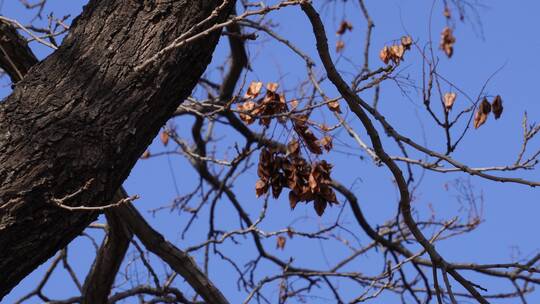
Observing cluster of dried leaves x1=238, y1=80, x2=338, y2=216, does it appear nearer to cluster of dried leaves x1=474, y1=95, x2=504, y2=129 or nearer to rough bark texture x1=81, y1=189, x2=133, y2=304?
cluster of dried leaves x1=474, y1=95, x2=504, y2=129

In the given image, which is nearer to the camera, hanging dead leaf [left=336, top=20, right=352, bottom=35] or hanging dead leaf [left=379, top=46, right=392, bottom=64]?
hanging dead leaf [left=379, top=46, right=392, bottom=64]

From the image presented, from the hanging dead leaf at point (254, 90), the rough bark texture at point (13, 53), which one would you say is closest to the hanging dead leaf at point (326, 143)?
the hanging dead leaf at point (254, 90)

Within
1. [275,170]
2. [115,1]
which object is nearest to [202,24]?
[115,1]

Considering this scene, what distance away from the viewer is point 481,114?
3.38m

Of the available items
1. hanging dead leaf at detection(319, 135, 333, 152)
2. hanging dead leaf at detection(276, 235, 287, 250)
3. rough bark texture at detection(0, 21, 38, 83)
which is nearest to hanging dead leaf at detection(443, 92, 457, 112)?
hanging dead leaf at detection(319, 135, 333, 152)

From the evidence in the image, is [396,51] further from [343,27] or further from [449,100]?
[343,27]

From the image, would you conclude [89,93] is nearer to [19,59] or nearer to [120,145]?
[120,145]

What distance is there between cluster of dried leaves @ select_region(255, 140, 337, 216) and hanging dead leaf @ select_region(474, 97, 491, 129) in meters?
0.66

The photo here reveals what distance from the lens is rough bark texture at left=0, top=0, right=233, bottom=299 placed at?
6.96 feet

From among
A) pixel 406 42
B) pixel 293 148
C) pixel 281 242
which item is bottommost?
pixel 293 148

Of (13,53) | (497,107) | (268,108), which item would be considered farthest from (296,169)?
(13,53)

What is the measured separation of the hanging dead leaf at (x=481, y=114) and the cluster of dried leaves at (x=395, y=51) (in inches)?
14.6

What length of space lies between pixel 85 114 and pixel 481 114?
1.78 metres

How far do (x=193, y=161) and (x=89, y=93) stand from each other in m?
3.94
